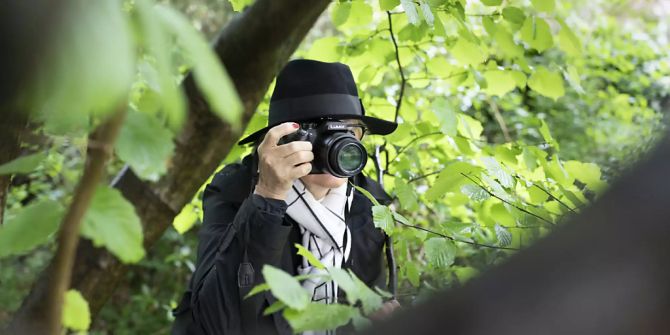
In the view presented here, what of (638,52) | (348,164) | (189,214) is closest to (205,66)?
(348,164)

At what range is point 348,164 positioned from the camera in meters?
1.46

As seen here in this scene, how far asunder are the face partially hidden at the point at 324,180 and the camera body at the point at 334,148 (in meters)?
0.06

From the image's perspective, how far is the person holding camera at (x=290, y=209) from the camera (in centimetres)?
139

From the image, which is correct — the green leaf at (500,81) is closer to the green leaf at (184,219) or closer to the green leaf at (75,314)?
the green leaf at (184,219)

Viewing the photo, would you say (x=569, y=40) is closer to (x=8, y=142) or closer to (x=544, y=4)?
(x=544, y=4)

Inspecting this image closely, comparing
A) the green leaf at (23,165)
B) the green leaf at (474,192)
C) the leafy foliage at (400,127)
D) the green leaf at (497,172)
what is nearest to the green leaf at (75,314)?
the leafy foliage at (400,127)

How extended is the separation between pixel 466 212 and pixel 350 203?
741 millimetres

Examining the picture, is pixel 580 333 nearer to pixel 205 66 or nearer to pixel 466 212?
pixel 205 66

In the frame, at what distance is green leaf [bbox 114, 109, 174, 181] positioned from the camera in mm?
515

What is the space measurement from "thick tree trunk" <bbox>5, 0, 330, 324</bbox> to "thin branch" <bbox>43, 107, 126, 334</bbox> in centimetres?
106

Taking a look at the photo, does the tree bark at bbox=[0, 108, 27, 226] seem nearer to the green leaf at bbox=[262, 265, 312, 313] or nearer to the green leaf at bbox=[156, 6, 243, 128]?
the green leaf at bbox=[262, 265, 312, 313]

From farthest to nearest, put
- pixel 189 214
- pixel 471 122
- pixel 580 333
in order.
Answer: pixel 189 214 < pixel 471 122 < pixel 580 333

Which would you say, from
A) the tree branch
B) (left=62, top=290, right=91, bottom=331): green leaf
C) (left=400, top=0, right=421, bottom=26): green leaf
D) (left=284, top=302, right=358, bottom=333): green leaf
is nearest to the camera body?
(left=400, top=0, right=421, bottom=26): green leaf

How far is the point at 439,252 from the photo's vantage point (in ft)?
3.80
